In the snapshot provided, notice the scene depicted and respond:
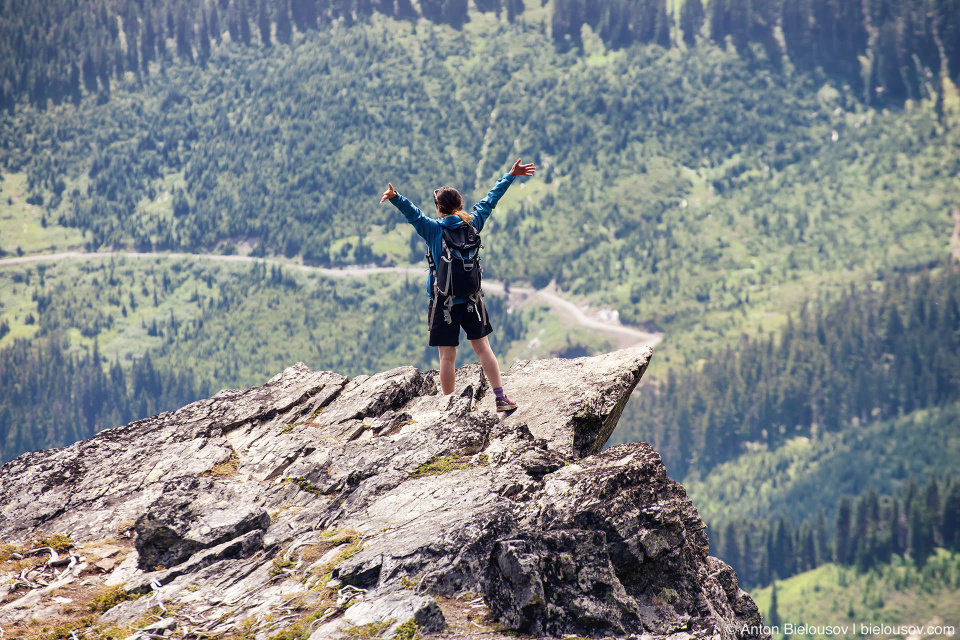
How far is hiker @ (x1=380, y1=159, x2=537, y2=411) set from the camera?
24.3 m

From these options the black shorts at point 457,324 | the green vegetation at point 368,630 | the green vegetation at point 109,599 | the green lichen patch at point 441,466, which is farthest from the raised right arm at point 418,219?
the green vegetation at point 109,599

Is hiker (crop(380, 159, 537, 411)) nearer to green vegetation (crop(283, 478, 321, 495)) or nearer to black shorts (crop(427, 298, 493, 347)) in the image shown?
black shorts (crop(427, 298, 493, 347))

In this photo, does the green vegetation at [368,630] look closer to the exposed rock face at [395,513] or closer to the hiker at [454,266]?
the exposed rock face at [395,513]

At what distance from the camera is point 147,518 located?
22.2 m

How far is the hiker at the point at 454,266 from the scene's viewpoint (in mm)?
24281

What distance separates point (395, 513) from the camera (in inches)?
872

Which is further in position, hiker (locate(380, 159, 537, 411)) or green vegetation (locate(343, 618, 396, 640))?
hiker (locate(380, 159, 537, 411))

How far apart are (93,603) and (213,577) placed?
225cm

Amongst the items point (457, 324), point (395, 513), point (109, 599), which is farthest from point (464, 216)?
point (109, 599)

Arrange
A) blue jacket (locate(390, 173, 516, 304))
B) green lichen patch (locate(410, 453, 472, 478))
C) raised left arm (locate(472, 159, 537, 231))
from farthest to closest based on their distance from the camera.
→ raised left arm (locate(472, 159, 537, 231)) < blue jacket (locate(390, 173, 516, 304)) < green lichen patch (locate(410, 453, 472, 478))

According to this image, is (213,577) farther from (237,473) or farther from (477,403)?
A: (477,403)

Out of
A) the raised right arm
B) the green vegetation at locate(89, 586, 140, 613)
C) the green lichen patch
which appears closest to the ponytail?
the raised right arm

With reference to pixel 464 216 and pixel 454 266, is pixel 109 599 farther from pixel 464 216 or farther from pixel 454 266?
pixel 464 216

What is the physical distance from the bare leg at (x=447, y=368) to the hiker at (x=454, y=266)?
0.02 m
